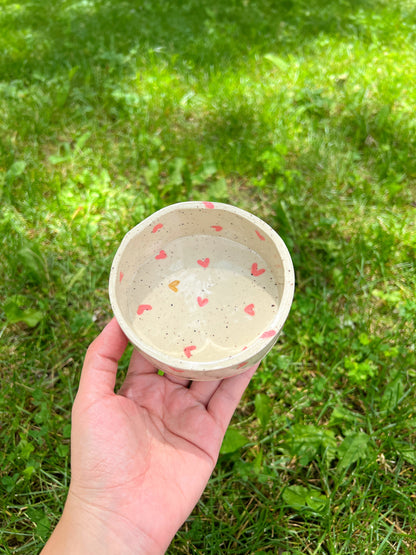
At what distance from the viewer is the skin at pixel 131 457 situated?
154 cm

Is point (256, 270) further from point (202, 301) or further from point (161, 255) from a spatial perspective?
point (161, 255)

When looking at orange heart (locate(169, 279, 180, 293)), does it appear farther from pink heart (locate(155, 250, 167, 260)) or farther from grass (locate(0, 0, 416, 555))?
grass (locate(0, 0, 416, 555))

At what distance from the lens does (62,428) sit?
7.03ft

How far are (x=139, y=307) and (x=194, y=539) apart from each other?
995 mm

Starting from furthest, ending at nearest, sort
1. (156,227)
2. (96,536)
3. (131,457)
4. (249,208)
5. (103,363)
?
(249,208) → (156,227) → (103,363) → (131,457) → (96,536)

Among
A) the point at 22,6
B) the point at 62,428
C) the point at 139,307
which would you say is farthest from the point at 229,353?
the point at 22,6

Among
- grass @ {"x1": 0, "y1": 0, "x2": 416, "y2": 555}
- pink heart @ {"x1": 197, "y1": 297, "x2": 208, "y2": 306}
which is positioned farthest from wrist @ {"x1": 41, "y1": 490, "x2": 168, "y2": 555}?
pink heart @ {"x1": 197, "y1": 297, "x2": 208, "y2": 306}

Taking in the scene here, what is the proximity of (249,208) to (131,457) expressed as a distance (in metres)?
1.77

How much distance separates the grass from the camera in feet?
6.47

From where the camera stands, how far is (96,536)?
4.95ft

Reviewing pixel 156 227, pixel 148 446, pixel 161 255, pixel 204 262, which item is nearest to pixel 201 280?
pixel 204 262

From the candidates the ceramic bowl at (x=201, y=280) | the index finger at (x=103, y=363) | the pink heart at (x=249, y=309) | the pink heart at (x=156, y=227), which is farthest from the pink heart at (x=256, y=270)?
the index finger at (x=103, y=363)

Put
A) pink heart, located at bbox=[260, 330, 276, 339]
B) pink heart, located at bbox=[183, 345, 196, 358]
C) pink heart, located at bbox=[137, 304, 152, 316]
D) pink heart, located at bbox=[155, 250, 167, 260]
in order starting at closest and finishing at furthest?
1. pink heart, located at bbox=[260, 330, 276, 339]
2. pink heart, located at bbox=[183, 345, 196, 358]
3. pink heart, located at bbox=[137, 304, 152, 316]
4. pink heart, located at bbox=[155, 250, 167, 260]

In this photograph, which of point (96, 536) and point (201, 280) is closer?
point (96, 536)
